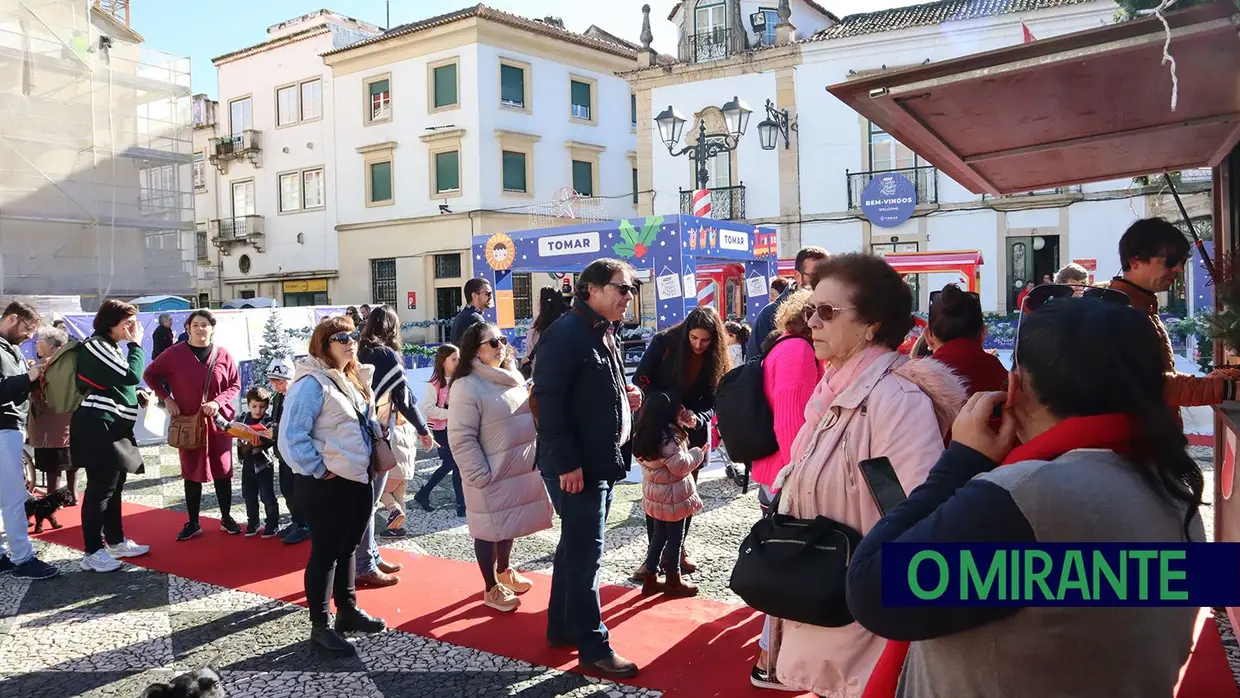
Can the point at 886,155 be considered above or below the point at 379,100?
below

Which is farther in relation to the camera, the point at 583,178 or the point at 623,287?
the point at 583,178

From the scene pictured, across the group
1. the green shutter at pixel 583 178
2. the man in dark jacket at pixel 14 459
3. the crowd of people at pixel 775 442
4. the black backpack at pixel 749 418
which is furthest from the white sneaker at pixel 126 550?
the green shutter at pixel 583 178

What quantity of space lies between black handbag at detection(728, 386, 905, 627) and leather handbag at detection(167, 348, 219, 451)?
5.29 meters

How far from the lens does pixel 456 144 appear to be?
28859 millimetres

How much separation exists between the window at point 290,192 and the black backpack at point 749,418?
32637 mm

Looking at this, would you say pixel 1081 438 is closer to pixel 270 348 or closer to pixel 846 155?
pixel 270 348

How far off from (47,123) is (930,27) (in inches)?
902

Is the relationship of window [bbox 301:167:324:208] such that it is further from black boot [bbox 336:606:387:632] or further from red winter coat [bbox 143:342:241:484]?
black boot [bbox 336:606:387:632]

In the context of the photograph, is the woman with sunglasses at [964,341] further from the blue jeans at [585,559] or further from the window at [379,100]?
the window at [379,100]

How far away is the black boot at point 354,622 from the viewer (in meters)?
4.36

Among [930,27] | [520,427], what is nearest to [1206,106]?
[520,427]

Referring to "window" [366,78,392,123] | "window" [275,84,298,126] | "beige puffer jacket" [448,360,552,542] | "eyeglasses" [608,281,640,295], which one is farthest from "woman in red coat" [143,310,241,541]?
"window" [275,84,298,126]

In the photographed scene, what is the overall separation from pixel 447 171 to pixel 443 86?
2856 millimetres

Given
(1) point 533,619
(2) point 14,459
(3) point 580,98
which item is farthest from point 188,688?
(3) point 580,98
